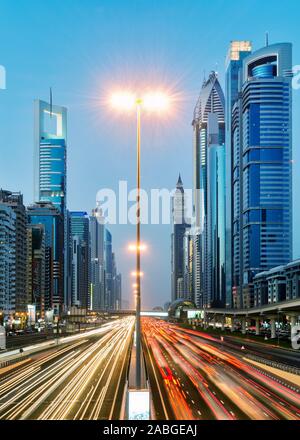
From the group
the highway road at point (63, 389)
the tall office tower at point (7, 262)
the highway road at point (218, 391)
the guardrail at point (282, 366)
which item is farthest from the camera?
the tall office tower at point (7, 262)

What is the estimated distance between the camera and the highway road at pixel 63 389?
98.7 feet

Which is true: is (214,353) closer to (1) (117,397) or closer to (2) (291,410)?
(1) (117,397)

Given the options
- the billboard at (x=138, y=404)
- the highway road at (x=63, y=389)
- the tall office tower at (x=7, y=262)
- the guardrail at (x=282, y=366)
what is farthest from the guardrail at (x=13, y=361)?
the tall office tower at (x=7, y=262)

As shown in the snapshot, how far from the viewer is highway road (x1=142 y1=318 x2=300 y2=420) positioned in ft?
96.1

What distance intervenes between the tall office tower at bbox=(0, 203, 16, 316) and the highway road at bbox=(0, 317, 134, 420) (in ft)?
390

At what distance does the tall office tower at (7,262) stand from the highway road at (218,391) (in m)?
126

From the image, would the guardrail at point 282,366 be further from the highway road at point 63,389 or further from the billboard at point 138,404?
the billboard at point 138,404

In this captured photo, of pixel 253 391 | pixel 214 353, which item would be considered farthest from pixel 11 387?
pixel 214 353

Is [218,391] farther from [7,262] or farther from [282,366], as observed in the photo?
[7,262]

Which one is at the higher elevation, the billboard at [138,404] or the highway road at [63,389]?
the billboard at [138,404]

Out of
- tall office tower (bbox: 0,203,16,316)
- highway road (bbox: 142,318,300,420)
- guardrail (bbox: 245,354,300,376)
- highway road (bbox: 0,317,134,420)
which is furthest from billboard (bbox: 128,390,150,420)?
tall office tower (bbox: 0,203,16,316)

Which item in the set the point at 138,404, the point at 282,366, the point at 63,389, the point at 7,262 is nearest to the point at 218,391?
the point at 63,389

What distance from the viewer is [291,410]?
99.6 feet

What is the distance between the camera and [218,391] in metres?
38.4
